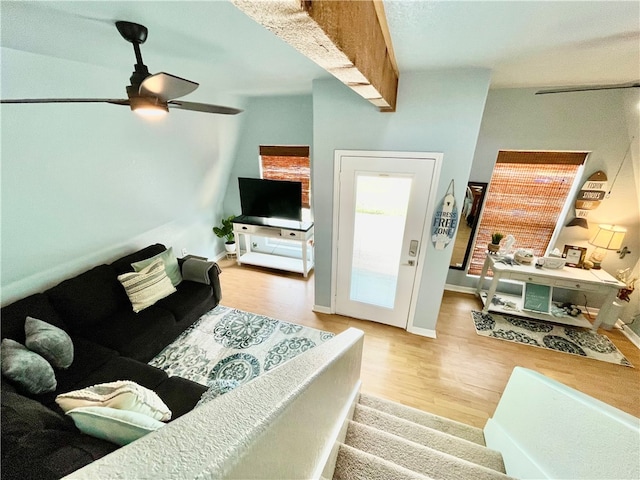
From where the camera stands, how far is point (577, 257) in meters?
2.98

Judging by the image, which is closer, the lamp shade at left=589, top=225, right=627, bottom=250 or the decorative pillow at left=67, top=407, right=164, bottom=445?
the decorative pillow at left=67, top=407, right=164, bottom=445

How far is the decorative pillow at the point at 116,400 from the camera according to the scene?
116 centimetres

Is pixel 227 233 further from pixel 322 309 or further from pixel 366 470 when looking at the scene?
pixel 366 470

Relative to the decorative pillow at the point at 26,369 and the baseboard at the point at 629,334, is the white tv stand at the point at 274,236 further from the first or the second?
the baseboard at the point at 629,334

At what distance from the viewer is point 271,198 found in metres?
3.77

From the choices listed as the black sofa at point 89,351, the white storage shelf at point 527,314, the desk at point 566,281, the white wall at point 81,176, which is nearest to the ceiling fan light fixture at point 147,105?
the white wall at point 81,176

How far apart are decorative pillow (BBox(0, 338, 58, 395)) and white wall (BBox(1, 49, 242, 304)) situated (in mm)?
719

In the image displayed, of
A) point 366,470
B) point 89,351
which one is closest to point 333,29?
point 366,470

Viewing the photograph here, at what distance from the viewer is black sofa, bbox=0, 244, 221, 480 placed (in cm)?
100

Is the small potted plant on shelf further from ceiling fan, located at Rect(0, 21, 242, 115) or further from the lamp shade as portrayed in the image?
ceiling fan, located at Rect(0, 21, 242, 115)

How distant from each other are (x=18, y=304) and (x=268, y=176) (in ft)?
10.2

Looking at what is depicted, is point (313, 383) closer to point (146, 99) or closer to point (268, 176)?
point (146, 99)

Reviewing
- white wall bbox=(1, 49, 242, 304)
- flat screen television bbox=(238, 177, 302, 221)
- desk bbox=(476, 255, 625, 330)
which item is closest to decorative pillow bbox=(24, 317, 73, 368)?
white wall bbox=(1, 49, 242, 304)

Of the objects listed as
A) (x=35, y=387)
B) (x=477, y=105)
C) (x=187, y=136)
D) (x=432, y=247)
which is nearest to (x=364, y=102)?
(x=477, y=105)
